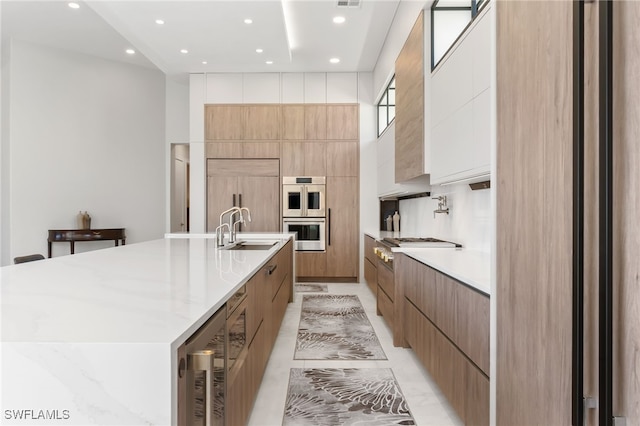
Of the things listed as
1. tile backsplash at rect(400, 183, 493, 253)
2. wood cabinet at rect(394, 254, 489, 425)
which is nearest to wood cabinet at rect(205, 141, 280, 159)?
tile backsplash at rect(400, 183, 493, 253)

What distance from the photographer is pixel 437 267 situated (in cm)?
211

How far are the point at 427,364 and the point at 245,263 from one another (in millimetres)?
1284

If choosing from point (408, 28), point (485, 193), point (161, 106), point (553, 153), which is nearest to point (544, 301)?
point (553, 153)

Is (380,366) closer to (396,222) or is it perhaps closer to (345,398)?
(345,398)

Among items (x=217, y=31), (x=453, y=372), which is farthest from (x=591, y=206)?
(x=217, y=31)

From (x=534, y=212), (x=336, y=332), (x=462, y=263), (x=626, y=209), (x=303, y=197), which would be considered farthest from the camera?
(x=303, y=197)

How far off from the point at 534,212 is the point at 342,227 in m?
5.04

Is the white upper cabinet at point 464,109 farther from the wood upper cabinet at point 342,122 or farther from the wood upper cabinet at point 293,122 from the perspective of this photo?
the wood upper cabinet at point 293,122

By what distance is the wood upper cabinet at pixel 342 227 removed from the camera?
6086mm

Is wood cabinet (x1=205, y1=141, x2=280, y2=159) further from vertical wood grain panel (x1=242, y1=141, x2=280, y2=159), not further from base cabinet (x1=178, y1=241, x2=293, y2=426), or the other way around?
base cabinet (x1=178, y1=241, x2=293, y2=426)

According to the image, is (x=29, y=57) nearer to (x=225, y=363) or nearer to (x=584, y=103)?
(x=225, y=363)

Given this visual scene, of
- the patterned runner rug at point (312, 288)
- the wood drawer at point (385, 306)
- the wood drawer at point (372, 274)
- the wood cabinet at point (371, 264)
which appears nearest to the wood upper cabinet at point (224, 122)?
the patterned runner rug at point (312, 288)

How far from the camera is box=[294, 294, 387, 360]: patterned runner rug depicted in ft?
9.69

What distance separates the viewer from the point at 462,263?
7.10ft
